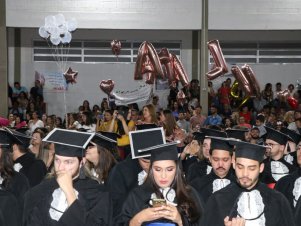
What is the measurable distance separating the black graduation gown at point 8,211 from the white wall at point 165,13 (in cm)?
1736

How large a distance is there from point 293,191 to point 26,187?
261 cm

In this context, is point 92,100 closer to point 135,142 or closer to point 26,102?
point 26,102

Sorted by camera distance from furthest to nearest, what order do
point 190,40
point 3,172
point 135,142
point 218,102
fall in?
point 190,40, point 218,102, point 135,142, point 3,172

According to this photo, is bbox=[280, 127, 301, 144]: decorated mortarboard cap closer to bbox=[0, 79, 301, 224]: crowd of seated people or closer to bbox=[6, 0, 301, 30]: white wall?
bbox=[0, 79, 301, 224]: crowd of seated people

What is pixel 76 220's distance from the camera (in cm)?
579

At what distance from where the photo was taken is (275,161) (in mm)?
9102

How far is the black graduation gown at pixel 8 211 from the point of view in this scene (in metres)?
6.22

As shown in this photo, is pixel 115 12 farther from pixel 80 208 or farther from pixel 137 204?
pixel 80 208

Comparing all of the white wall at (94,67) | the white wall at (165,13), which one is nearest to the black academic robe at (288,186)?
the white wall at (165,13)

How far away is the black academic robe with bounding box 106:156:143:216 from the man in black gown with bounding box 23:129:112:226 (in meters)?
1.58

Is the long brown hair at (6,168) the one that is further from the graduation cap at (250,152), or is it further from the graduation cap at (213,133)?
the graduation cap at (213,133)

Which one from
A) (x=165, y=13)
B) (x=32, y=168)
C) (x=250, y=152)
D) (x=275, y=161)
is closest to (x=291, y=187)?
(x=250, y=152)

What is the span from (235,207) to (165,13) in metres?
17.9

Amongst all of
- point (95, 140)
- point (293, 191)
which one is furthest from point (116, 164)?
point (293, 191)
